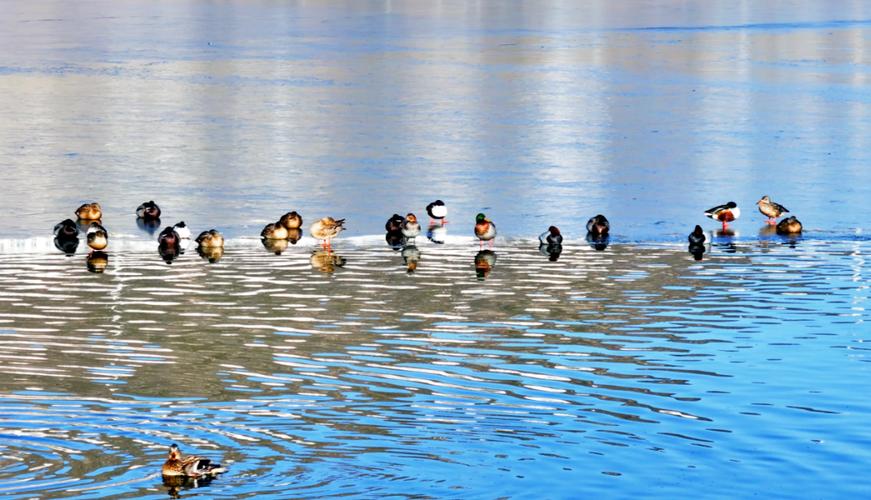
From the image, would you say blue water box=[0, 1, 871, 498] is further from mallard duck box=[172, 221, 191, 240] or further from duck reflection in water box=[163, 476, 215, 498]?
mallard duck box=[172, 221, 191, 240]

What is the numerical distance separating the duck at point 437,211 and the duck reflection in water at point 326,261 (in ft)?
6.77

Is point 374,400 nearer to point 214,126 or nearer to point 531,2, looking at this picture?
point 214,126

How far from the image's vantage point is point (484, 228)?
2045 centimetres

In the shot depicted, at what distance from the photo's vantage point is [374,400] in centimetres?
1295


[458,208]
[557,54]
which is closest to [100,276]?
[458,208]

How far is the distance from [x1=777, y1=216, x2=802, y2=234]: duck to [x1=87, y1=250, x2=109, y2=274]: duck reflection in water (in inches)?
345

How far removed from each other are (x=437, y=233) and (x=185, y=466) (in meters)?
11.2

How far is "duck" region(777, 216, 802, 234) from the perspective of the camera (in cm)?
2116

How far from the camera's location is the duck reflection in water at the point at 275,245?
20516 millimetres

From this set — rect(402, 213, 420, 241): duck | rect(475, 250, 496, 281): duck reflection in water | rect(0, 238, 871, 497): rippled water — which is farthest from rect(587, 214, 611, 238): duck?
rect(402, 213, 420, 241): duck

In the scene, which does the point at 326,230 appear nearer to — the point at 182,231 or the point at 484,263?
the point at 182,231

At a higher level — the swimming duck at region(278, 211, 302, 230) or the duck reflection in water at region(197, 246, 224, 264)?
the swimming duck at region(278, 211, 302, 230)

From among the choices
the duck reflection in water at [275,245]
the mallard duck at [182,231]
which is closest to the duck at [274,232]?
the duck reflection in water at [275,245]

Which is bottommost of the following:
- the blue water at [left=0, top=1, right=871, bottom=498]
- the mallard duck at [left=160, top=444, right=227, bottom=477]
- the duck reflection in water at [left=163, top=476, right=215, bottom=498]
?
the duck reflection in water at [left=163, top=476, right=215, bottom=498]
